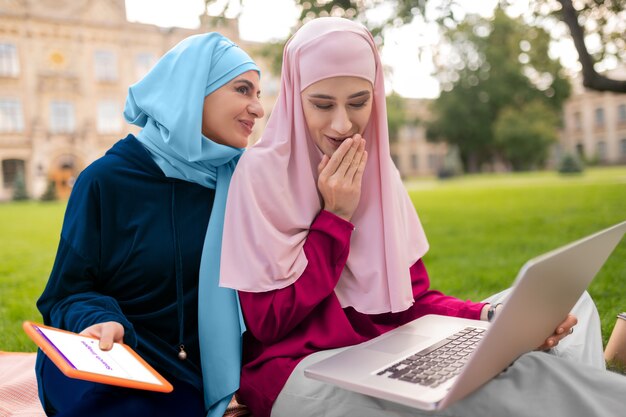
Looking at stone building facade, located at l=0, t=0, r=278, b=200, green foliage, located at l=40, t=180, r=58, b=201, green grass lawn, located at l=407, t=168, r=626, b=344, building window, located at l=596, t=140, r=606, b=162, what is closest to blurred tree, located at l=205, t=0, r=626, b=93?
green grass lawn, located at l=407, t=168, r=626, b=344

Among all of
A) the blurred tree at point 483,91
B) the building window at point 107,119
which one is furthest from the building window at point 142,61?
the blurred tree at point 483,91

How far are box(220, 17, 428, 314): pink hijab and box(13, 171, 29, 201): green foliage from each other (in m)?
22.7

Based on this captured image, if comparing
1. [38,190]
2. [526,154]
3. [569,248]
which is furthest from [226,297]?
[526,154]

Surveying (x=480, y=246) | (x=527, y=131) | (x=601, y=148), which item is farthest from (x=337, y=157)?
(x=601, y=148)

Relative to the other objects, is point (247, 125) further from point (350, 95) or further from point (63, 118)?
point (63, 118)

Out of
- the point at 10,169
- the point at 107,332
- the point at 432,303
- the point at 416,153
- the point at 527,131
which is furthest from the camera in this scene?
the point at 416,153

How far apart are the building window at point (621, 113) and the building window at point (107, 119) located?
33.2m

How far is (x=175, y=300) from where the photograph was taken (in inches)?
65.1

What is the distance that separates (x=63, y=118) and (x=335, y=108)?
24.2 m

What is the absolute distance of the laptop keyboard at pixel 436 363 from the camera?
1.13 m

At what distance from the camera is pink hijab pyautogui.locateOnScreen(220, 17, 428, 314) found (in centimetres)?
143

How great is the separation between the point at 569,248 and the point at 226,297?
3.09ft

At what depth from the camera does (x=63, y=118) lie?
2294 cm

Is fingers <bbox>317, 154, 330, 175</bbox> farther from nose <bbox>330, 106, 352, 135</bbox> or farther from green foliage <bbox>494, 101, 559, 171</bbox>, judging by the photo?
green foliage <bbox>494, 101, 559, 171</bbox>
